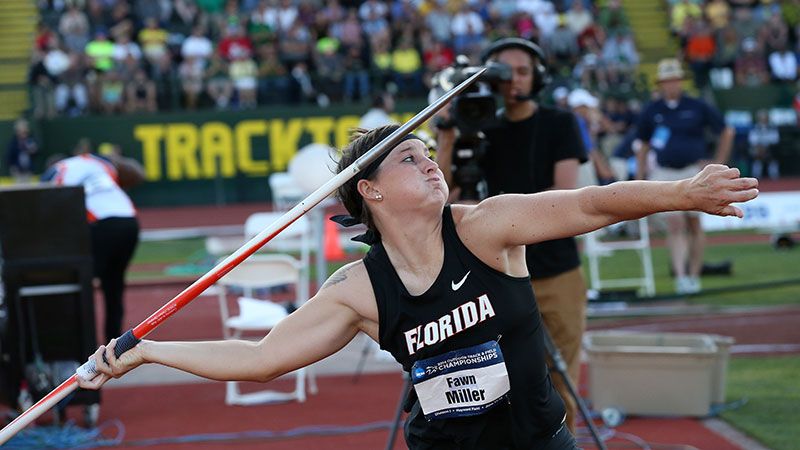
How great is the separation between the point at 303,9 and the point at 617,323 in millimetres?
18590

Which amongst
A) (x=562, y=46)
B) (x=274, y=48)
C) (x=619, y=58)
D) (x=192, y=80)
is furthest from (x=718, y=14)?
(x=192, y=80)

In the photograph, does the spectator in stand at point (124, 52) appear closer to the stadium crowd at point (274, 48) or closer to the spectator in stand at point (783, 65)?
the stadium crowd at point (274, 48)

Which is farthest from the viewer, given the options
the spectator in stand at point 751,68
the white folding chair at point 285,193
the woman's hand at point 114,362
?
the spectator in stand at point 751,68

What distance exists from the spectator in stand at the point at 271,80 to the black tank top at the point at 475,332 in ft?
75.9

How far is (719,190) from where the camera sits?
345 cm

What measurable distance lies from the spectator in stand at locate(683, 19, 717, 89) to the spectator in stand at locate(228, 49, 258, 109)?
388 inches

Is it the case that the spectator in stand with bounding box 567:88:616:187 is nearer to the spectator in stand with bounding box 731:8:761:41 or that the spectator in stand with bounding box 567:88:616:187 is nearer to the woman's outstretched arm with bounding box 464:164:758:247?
the woman's outstretched arm with bounding box 464:164:758:247

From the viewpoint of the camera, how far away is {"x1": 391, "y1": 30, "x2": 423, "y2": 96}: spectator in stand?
26781 mm

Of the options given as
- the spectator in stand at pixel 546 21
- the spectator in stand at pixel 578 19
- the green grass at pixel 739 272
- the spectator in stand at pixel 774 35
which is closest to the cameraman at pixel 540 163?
the green grass at pixel 739 272

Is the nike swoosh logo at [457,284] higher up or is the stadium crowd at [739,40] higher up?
the nike swoosh logo at [457,284]

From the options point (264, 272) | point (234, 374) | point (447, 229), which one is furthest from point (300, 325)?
point (264, 272)

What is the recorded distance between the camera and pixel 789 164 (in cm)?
2798

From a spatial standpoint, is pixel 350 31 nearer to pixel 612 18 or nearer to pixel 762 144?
pixel 612 18

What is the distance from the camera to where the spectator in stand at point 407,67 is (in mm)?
26781
